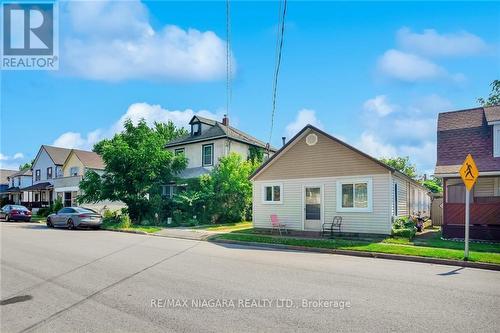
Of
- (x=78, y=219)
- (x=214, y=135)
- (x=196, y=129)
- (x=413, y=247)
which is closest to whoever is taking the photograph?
(x=413, y=247)

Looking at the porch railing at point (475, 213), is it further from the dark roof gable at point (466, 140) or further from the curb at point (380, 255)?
the curb at point (380, 255)

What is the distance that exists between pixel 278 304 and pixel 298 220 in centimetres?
1308

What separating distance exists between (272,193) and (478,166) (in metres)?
10.1

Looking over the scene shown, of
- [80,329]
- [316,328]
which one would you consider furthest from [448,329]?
[80,329]

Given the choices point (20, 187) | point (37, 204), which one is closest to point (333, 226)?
point (37, 204)

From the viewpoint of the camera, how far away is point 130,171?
26.4m

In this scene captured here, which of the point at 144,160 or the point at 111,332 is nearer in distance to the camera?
the point at 111,332

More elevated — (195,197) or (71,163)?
(71,163)

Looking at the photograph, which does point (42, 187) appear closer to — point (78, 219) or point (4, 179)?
point (78, 219)

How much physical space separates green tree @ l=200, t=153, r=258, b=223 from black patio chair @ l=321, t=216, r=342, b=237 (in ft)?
28.2

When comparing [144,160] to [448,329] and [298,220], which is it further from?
[448,329]

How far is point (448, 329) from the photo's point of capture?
5297mm

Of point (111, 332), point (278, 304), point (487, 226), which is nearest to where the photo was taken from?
→ point (111, 332)

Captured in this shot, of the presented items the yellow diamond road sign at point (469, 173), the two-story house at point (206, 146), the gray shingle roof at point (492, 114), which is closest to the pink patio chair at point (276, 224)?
the yellow diamond road sign at point (469, 173)
